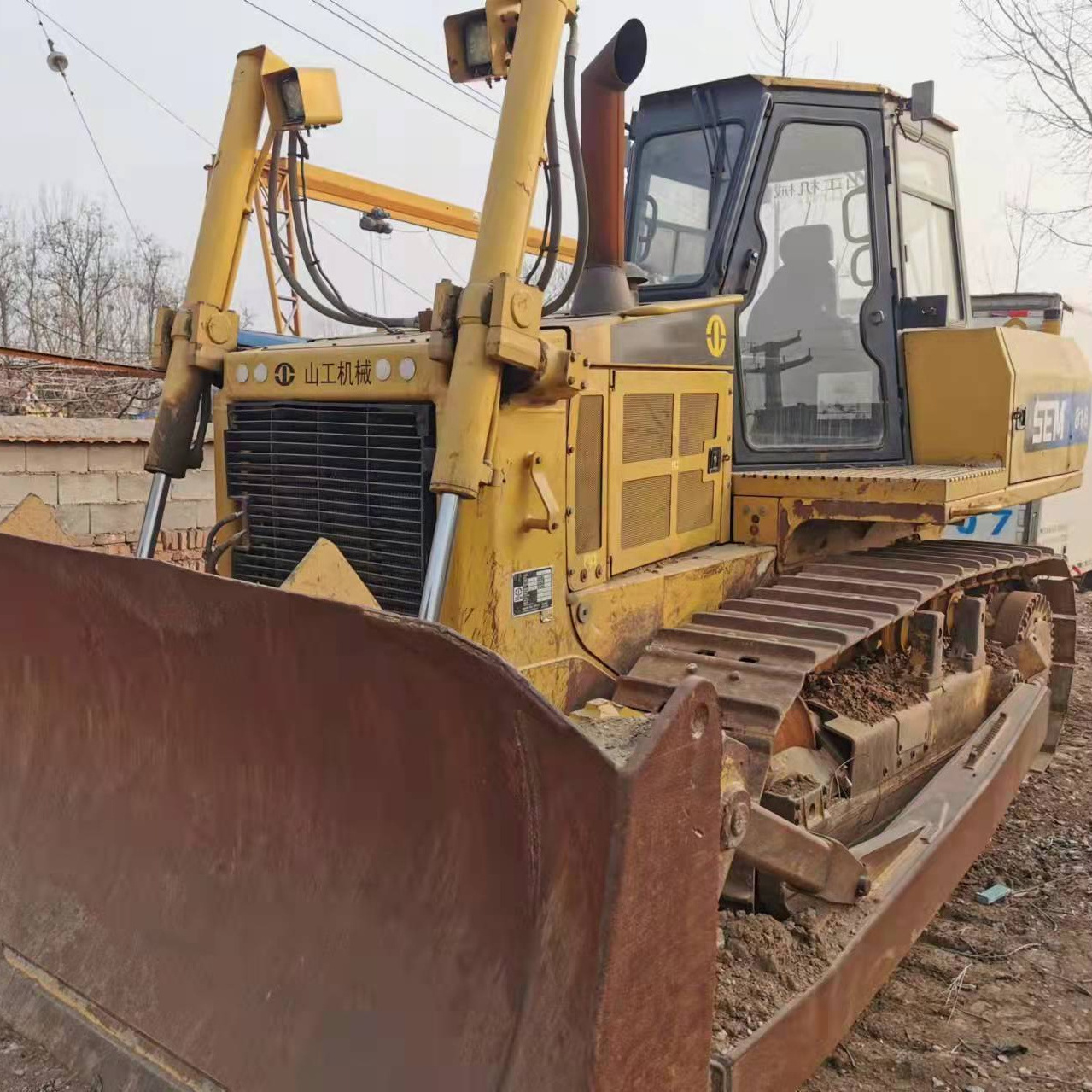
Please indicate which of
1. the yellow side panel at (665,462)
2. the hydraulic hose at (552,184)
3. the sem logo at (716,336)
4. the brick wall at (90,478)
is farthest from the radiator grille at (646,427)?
the brick wall at (90,478)

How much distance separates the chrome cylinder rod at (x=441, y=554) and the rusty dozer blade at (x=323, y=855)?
2.10 ft

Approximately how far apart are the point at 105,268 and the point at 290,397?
3137 centimetres

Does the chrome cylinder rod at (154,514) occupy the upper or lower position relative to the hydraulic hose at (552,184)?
lower

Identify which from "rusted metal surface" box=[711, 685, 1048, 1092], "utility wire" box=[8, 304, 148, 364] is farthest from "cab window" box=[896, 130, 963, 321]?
"utility wire" box=[8, 304, 148, 364]

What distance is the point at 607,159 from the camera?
3473 mm

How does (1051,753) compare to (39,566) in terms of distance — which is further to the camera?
(1051,753)

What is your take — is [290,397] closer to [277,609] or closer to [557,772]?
[277,609]

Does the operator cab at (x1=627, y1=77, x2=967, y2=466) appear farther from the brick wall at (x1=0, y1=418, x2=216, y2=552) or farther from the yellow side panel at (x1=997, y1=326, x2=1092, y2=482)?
the brick wall at (x1=0, y1=418, x2=216, y2=552)

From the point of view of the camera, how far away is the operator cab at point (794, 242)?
165 inches

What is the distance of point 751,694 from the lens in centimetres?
301


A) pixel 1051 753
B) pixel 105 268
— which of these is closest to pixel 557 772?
pixel 1051 753

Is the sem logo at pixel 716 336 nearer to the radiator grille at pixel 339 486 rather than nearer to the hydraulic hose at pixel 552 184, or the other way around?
the hydraulic hose at pixel 552 184

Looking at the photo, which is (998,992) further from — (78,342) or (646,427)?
(78,342)

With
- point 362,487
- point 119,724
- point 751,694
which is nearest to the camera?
point 119,724
